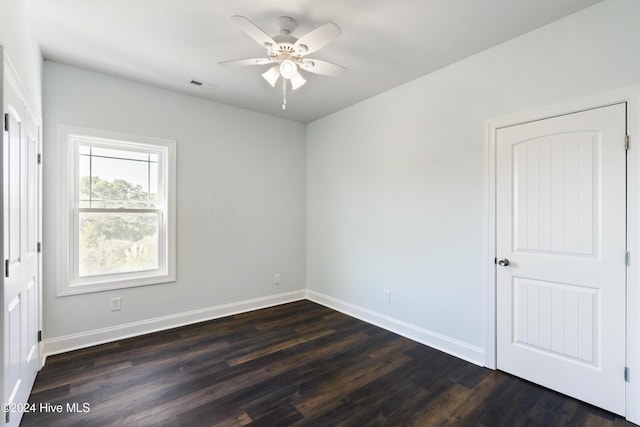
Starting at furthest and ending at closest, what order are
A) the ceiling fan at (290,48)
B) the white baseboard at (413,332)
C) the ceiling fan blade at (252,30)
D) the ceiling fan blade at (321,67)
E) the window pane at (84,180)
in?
the window pane at (84,180) → the white baseboard at (413,332) → the ceiling fan blade at (321,67) → the ceiling fan at (290,48) → the ceiling fan blade at (252,30)

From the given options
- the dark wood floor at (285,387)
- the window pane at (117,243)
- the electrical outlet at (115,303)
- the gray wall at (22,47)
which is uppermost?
the gray wall at (22,47)

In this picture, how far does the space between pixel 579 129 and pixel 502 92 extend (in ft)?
2.15

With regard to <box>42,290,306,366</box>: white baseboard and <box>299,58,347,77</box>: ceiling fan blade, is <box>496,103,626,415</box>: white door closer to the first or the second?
<box>299,58,347,77</box>: ceiling fan blade

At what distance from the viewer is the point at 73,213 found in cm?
297

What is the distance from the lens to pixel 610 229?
79.8 inches

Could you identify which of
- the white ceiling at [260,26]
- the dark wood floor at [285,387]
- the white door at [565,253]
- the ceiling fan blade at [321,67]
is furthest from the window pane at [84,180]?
the white door at [565,253]

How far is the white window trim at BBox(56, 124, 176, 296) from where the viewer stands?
2859mm

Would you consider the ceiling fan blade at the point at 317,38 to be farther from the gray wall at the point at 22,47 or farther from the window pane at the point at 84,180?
the window pane at the point at 84,180

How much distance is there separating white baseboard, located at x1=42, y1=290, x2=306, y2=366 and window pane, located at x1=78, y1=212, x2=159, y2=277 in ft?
1.94

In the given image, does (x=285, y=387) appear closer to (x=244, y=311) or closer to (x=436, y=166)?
(x=244, y=311)

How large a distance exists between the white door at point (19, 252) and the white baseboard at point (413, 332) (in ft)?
9.98

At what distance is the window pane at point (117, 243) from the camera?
10.1 feet

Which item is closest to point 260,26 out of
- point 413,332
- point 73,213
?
point 73,213

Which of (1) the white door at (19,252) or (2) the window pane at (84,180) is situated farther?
(2) the window pane at (84,180)
